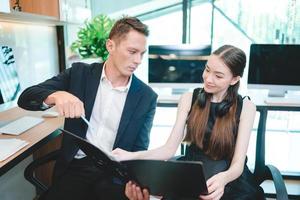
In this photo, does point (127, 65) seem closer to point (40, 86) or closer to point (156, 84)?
point (40, 86)

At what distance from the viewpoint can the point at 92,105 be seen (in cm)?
153

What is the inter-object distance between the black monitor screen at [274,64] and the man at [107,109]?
3.87ft

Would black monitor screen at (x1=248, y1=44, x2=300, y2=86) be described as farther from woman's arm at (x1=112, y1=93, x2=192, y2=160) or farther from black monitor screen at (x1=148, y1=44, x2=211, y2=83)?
woman's arm at (x1=112, y1=93, x2=192, y2=160)

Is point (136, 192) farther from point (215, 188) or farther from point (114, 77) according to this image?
point (114, 77)

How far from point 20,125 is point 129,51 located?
795 millimetres

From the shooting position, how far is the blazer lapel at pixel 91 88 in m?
1.53

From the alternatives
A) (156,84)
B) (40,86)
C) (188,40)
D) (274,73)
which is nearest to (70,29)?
(156,84)

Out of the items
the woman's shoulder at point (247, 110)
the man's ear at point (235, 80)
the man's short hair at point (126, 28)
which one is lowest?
the woman's shoulder at point (247, 110)

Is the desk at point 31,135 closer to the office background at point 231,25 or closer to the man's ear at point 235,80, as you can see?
the man's ear at point 235,80

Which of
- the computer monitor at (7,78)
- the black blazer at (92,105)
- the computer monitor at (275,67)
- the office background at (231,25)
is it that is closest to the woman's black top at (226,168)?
the black blazer at (92,105)

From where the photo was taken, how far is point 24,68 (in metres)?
2.47

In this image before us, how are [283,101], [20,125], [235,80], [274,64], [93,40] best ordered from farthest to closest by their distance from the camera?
[93,40] < [274,64] < [283,101] < [20,125] < [235,80]

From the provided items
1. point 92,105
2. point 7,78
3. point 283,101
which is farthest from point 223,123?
point 7,78

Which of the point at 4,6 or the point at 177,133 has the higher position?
the point at 4,6
